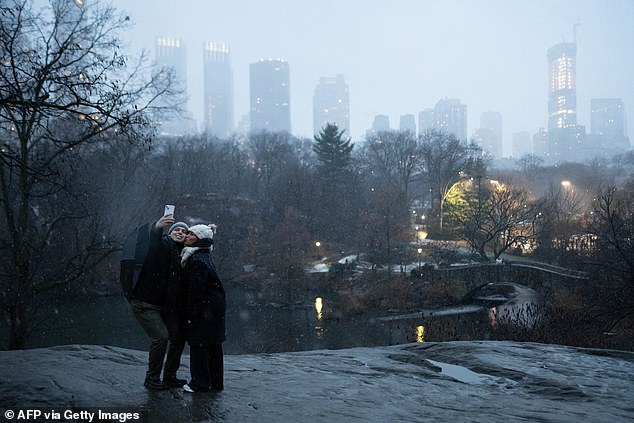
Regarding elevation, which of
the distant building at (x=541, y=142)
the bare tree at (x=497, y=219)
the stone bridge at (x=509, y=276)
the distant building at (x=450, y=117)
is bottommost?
the stone bridge at (x=509, y=276)

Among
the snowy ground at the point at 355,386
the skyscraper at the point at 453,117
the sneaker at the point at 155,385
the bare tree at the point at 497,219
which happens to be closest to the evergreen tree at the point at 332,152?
the bare tree at the point at 497,219

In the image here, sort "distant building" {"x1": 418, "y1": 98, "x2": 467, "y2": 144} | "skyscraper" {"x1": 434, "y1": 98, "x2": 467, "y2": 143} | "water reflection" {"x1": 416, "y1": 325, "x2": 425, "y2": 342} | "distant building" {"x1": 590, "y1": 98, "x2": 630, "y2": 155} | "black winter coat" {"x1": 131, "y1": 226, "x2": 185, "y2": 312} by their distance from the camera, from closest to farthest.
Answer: "black winter coat" {"x1": 131, "y1": 226, "x2": 185, "y2": 312}, "water reflection" {"x1": 416, "y1": 325, "x2": 425, "y2": 342}, "distant building" {"x1": 418, "y1": 98, "x2": 467, "y2": 144}, "skyscraper" {"x1": 434, "y1": 98, "x2": 467, "y2": 143}, "distant building" {"x1": 590, "y1": 98, "x2": 630, "y2": 155}

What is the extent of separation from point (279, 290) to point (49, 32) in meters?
25.9

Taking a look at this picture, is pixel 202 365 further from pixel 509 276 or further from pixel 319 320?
pixel 509 276

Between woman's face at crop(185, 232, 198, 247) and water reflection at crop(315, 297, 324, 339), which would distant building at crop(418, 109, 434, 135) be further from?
woman's face at crop(185, 232, 198, 247)

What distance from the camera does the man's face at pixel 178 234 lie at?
5184mm

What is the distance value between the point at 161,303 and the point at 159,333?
0.28 metres

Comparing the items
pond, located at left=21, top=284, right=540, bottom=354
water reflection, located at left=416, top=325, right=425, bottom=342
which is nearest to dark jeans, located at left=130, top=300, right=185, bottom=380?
pond, located at left=21, top=284, right=540, bottom=354

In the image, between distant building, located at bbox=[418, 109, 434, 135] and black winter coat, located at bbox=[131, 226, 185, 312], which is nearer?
black winter coat, located at bbox=[131, 226, 185, 312]

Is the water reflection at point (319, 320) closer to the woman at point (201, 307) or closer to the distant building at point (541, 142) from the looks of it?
the woman at point (201, 307)

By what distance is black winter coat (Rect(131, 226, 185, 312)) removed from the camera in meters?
4.84

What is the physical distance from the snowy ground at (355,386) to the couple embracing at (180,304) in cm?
24

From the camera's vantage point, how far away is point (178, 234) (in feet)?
17.1

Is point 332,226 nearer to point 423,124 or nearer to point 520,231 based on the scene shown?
point 520,231
